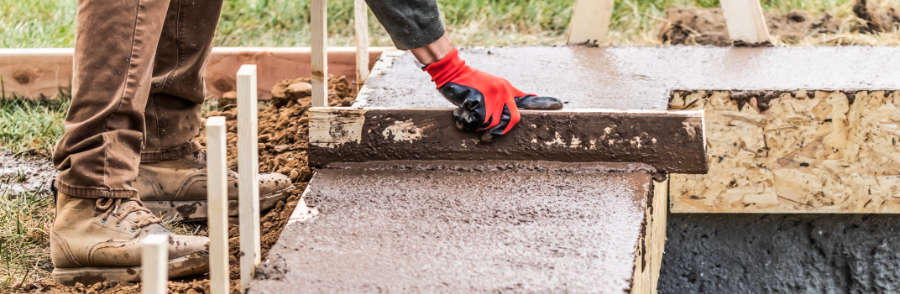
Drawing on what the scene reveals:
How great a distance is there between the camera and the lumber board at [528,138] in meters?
2.27

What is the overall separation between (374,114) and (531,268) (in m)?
0.77

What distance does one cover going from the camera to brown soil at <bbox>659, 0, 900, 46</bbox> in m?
4.18

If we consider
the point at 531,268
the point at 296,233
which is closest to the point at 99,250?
the point at 296,233

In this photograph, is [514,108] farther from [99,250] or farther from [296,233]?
[99,250]

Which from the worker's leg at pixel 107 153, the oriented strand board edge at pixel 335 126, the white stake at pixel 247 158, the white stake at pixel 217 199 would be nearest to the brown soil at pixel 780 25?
the oriented strand board edge at pixel 335 126

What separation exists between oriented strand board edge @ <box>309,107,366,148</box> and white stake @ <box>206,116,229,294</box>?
2.83 feet

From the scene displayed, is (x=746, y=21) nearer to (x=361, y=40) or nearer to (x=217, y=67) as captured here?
(x=361, y=40)

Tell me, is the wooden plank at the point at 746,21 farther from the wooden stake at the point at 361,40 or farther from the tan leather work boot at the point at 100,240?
the tan leather work boot at the point at 100,240

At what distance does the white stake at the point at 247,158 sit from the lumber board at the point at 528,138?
72 cm

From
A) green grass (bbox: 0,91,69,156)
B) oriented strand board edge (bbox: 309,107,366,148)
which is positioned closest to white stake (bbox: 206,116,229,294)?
oriented strand board edge (bbox: 309,107,366,148)

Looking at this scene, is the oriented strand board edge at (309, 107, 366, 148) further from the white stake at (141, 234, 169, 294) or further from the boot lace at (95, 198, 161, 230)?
the white stake at (141, 234, 169, 294)

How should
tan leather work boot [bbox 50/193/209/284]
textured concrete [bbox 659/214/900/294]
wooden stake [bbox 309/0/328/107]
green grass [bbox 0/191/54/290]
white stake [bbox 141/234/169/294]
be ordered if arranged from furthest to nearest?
textured concrete [bbox 659/214/900/294] → wooden stake [bbox 309/0/328/107] → green grass [bbox 0/191/54/290] → tan leather work boot [bbox 50/193/209/284] → white stake [bbox 141/234/169/294]

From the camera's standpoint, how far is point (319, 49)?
267cm

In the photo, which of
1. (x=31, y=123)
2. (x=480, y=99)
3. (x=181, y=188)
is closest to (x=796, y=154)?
(x=480, y=99)
